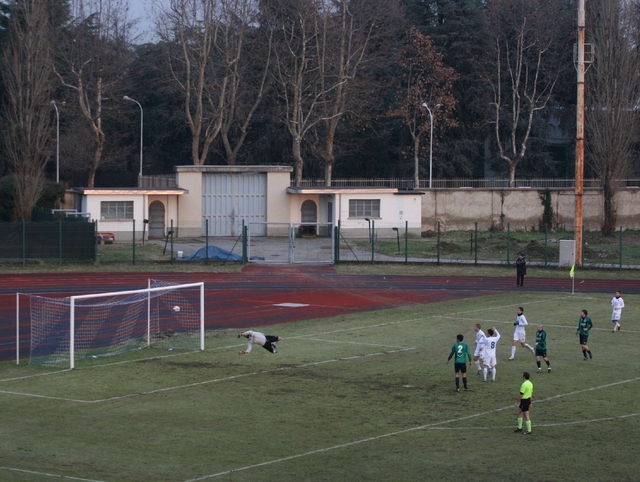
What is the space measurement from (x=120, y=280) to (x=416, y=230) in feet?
96.5

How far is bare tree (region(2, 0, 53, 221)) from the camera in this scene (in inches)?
2263

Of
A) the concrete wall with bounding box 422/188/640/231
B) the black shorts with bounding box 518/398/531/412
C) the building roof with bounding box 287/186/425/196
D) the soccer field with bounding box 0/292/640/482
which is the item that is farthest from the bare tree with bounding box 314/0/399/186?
the black shorts with bounding box 518/398/531/412

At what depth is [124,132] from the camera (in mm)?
97938

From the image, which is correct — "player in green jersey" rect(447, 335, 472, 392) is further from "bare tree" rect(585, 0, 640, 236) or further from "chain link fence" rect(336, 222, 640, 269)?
"bare tree" rect(585, 0, 640, 236)

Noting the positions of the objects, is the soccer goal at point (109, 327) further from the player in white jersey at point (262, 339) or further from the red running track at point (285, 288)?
the player in white jersey at point (262, 339)

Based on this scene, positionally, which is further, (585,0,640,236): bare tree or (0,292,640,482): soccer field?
(585,0,640,236): bare tree

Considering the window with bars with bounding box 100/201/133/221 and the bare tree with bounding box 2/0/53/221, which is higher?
the bare tree with bounding box 2/0/53/221

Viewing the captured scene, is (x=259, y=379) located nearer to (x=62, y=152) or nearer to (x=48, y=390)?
(x=48, y=390)

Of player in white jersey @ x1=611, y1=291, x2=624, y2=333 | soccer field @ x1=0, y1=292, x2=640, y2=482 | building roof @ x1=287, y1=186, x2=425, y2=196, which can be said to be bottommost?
soccer field @ x1=0, y1=292, x2=640, y2=482

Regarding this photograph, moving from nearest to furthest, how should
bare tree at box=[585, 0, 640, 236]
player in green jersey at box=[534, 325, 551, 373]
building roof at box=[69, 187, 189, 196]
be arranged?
player in green jersey at box=[534, 325, 551, 373] < building roof at box=[69, 187, 189, 196] < bare tree at box=[585, 0, 640, 236]

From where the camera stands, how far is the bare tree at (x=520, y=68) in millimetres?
82125

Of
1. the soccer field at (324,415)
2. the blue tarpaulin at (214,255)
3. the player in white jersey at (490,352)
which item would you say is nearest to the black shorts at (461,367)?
the soccer field at (324,415)

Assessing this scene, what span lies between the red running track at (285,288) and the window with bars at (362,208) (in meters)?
15.9

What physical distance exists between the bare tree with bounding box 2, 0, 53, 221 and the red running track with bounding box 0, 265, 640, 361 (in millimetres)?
12049
